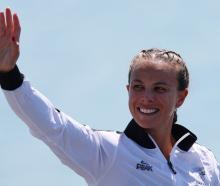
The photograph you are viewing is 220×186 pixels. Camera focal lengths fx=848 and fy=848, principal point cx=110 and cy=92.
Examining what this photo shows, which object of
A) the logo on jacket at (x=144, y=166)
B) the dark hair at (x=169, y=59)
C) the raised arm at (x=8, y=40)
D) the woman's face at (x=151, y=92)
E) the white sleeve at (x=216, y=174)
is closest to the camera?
the raised arm at (x=8, y=40)

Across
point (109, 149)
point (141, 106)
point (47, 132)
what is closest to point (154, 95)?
point (141, 106)

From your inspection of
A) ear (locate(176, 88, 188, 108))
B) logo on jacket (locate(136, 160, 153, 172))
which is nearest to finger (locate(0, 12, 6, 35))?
logo on jacket (locate(136, 160, 153, 172))

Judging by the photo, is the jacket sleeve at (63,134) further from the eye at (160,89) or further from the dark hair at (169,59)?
the dark hair at (169,59)

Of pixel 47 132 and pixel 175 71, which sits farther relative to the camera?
pixel 175 71

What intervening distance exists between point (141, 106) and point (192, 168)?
4.13ft

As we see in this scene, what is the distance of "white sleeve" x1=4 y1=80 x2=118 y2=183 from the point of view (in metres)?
9.65

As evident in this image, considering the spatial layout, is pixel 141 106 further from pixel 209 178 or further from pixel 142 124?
pixel 209 178

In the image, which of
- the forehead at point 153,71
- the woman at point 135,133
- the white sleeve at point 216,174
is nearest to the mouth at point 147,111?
the woman at point 135,133

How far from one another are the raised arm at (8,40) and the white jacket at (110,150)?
13cm

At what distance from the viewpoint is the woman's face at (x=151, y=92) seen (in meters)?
10.9

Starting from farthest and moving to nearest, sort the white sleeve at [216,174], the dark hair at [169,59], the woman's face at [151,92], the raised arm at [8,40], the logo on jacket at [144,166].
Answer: the white sleeve at [216,174] < the dark hair at [169,59] < the woman's face at [151,92] < the logo on jacket at [144,166] < the raised arm at [8,40]

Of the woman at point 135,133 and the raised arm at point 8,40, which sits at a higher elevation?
the raised arm at point 8,40

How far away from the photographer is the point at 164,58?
11.3 metres

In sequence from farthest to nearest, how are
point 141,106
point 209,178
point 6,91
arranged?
point 209,178 < point 141,106 < point 6,91
